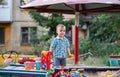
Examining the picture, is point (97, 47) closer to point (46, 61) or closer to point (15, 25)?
point (46, 61)

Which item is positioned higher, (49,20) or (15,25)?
(49,20)

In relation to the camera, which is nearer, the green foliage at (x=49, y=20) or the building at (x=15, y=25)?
the green foliage at (x=49, y=20)

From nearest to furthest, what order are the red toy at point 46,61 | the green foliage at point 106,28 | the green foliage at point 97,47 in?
the red toy at point 46,61
the green foliage at point 97,47
the green foliage at point 106,28

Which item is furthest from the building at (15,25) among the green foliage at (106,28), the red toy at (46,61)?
the red toy at (46,61)

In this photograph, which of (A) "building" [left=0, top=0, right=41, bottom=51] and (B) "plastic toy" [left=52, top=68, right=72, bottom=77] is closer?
(B) "plastic toy" [left=52, top=68, right=72, bottom=77]

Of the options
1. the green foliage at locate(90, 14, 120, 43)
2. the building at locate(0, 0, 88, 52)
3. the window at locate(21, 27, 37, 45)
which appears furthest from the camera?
Answer: the building at locate(0, 0, 88, 52)

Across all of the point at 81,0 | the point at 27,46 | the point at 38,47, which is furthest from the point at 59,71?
the point at 27,46

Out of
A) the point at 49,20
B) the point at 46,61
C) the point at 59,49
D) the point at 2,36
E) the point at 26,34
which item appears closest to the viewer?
the point at 46,61

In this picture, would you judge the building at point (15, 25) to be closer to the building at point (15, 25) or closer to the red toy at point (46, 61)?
the building at point (15, 25)

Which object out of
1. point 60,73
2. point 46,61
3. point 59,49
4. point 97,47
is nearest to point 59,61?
point 59,49

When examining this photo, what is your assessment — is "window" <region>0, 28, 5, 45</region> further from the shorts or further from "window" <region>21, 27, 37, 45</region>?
the shorts

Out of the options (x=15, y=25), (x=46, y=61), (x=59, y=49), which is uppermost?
(x=15, y=25)

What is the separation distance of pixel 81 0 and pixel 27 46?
2466 centimetres

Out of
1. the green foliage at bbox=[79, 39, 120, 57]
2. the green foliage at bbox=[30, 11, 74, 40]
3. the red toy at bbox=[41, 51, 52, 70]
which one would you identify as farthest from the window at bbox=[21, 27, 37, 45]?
the red toy at bbox=[41, 51, 52, 70]
